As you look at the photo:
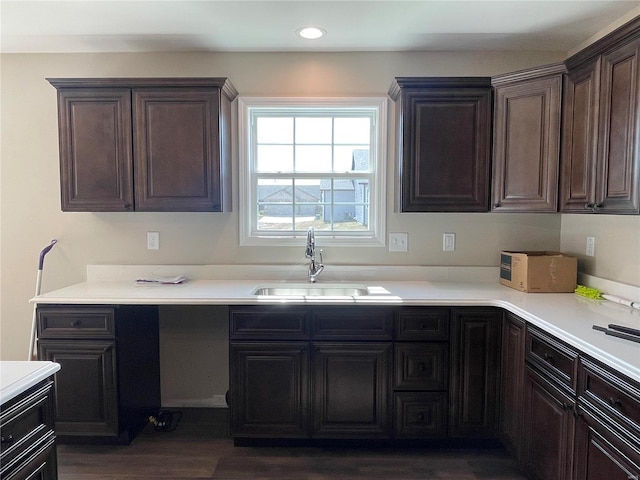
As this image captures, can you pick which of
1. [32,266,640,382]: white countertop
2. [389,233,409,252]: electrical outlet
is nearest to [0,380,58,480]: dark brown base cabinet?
[32,266,640,382]: white countertop

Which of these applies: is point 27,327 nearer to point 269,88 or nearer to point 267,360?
point 267,360

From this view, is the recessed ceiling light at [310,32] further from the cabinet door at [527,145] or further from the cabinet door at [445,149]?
the cabinet door at [527,145]

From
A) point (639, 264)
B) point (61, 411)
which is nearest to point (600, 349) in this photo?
point (639, 264)

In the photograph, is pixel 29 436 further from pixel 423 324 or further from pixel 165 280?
pixel 423 324

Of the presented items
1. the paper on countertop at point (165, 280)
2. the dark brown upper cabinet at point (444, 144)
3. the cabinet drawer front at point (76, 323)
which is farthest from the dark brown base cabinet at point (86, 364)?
the dark brown upper cabinet at point (444, 144)

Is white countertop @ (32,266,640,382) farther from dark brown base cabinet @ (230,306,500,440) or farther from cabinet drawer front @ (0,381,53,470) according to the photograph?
cabinet drawer front @ (0,381,53,470)

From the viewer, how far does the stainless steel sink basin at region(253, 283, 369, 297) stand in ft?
8.75

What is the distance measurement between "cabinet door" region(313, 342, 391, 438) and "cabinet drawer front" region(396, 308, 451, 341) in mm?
133

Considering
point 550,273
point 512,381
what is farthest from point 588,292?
point 512,381

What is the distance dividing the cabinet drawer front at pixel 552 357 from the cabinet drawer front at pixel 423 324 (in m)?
0.43

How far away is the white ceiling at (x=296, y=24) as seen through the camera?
2158 mm

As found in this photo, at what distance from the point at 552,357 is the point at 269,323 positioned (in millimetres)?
1419

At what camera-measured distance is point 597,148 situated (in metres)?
1.93

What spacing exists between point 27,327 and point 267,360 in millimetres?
1973
